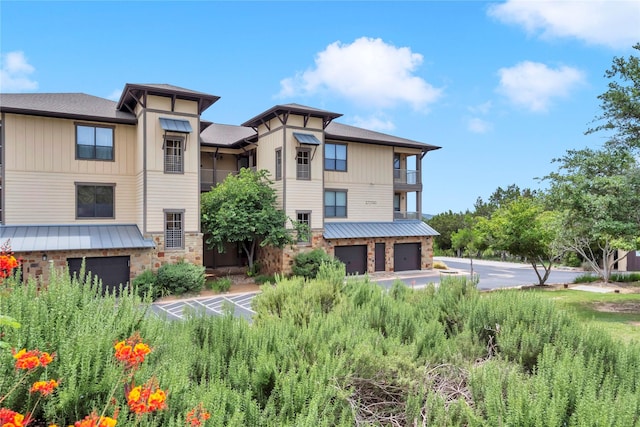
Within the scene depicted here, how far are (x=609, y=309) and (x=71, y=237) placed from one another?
78.0 feet

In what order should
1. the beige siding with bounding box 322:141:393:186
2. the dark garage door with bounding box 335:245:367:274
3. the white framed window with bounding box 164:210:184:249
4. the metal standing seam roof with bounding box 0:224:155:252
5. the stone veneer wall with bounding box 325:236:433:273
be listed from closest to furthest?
1. the metal standing seam roof with bounding box 0:224:155:252
2. the white framed window with bounding box 164:210:184:249
3. the stone veneer wall with bounding box 325:236:433:273
4. the dark garage door with bounding box 335:245:367:274
5. the beige siding with bounding box 322:141:393:186

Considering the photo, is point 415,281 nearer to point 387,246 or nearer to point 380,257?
point 380,257

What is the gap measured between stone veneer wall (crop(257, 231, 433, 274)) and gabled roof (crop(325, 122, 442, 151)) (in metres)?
6.79

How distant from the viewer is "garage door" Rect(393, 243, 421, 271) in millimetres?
26875

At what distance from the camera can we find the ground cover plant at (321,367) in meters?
2.88

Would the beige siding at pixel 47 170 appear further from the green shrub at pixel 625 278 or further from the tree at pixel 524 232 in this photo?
the green shrub at pixel 625 278

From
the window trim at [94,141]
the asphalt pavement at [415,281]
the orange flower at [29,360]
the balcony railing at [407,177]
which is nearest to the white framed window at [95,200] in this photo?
the window trim at [94,141]

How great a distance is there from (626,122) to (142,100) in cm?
2156

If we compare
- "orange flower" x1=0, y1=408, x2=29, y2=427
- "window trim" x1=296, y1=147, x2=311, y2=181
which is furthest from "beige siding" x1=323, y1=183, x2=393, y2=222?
"orange flower" x1=0, y1=408, x2=29, y2=427

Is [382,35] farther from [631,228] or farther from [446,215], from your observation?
[446,215]

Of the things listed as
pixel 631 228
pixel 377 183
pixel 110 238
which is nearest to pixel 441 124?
pixel 377 183

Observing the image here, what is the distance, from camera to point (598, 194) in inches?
506

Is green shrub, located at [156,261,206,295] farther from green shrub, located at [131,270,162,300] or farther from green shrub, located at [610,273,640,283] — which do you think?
green shrub, located at [610,273,640,283]

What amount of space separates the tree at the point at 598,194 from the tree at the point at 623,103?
0.90 meters
